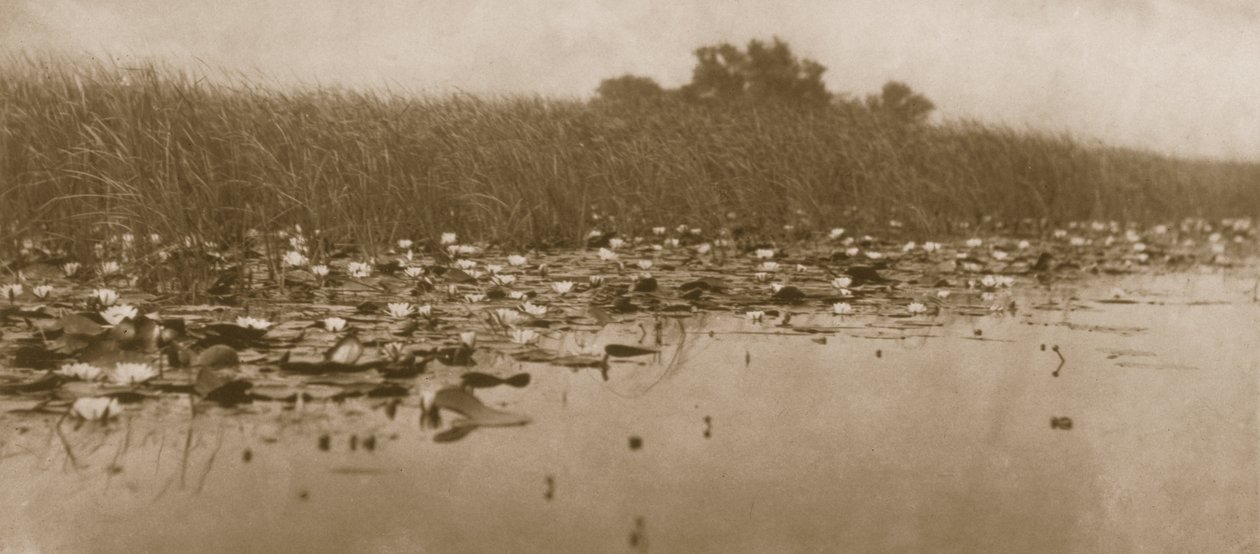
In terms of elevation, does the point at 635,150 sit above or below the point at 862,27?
below

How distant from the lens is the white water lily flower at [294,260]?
2971 mm

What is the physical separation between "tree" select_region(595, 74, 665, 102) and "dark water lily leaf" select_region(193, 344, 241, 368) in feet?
10.1

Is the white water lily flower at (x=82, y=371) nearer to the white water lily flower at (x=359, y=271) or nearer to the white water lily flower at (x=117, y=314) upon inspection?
the white water lily flower at (x=117, y=314)

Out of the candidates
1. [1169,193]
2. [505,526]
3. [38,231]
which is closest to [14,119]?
[38,231]

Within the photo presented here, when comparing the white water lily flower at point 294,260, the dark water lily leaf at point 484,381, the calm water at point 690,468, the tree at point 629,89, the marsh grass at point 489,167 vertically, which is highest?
the tree at point 629,89

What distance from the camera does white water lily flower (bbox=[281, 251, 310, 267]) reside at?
9.75 ft

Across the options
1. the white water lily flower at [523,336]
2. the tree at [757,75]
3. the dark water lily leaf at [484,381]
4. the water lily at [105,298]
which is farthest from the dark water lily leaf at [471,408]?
the tree at [757,75]

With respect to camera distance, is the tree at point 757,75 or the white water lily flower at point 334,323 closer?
the white water lily flower at point 334,323

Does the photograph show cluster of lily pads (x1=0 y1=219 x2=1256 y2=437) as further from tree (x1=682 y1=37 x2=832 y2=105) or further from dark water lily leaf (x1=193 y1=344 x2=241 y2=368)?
tree (x1=682 y1=37 x2=832 y2=105)

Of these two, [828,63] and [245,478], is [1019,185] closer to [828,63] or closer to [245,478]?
[828,63]

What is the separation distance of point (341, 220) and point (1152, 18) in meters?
3.18

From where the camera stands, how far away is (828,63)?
190 inches

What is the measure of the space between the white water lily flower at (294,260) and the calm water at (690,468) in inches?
49.2

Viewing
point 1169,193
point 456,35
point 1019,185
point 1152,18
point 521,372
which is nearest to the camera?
point 521,372
